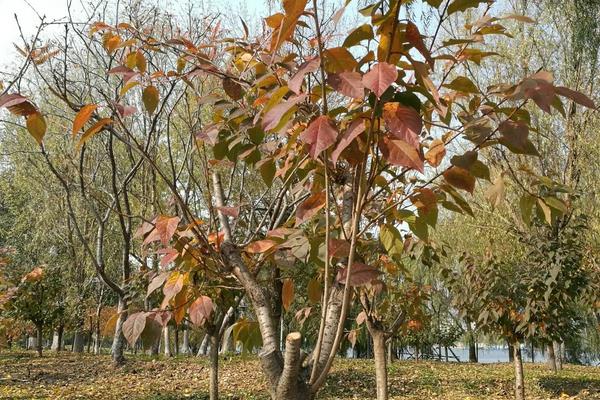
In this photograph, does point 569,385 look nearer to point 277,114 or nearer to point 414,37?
point 414,37

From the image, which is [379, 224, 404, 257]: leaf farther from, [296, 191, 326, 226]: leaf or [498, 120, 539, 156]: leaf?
[498, 120, 539, 156]: leaf

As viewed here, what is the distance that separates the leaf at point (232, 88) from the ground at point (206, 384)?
5.66 metres

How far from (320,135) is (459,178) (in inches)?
14.5

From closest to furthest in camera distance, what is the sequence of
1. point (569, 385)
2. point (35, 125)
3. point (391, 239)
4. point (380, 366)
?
point (35, 125) → point (391, 239) → point (380, 366) → point (569, 385)

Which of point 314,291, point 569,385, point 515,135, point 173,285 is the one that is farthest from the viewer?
point 569,385

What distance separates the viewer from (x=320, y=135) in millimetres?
865

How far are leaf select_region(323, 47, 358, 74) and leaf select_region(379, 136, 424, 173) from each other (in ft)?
0.52

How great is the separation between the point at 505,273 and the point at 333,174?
23.6ft

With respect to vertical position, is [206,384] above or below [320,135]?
below

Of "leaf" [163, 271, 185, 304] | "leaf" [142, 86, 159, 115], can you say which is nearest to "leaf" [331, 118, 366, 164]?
"leaf" [163, 271, 185, 304]

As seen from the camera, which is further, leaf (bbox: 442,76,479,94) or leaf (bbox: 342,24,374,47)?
leaf (bbox: 442,76,479,94)

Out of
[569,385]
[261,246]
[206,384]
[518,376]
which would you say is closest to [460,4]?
[261,246]

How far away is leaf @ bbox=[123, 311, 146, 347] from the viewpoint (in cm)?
109

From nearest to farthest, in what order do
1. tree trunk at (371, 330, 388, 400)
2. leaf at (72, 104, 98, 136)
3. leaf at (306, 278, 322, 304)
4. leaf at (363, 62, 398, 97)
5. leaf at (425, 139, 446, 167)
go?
1. leaf at (363, 62, 398, 97)
2. leaf at (72, 104, 98, 136)
3. leaf at (425, 139, 446, 167)
4. leaf at (306, 278, 322, 304)
5. tree trunk at (371, 330, 388, 400)
